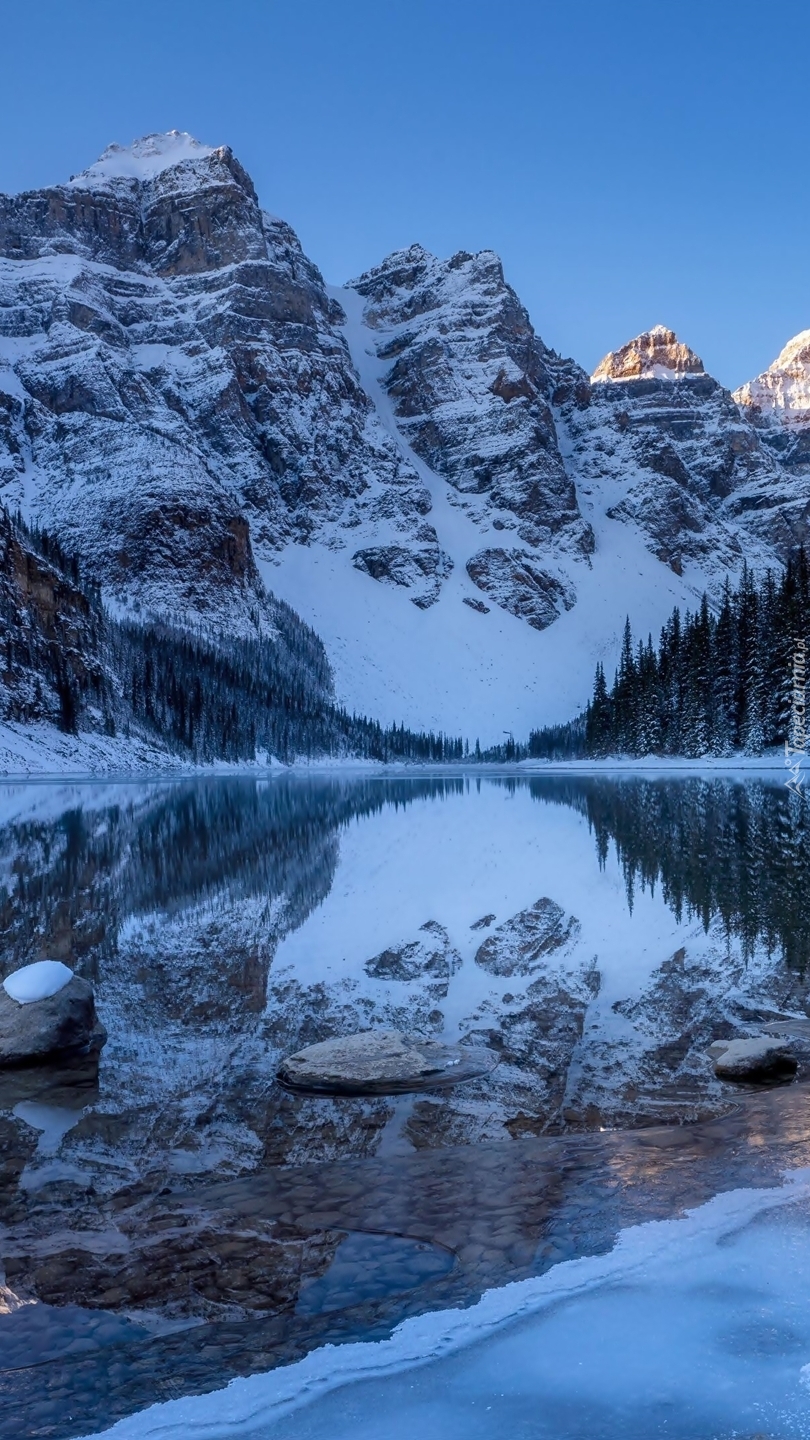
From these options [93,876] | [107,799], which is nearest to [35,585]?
[107,799]

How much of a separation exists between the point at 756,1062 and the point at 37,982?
7381mm

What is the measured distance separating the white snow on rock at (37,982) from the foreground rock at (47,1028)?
0.22ft

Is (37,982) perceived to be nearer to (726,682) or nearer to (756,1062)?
(756,1062)

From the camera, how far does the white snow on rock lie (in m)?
10.6

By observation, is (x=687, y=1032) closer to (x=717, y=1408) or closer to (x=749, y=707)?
(x=717, y=1408)

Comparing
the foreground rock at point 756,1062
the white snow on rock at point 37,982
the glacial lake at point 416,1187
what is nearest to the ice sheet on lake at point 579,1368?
the glacial lake at point 416,1187

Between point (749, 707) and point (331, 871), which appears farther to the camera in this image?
point (749, 707)

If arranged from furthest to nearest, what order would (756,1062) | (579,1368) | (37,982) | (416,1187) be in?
(37,982) → (756,1062) → (416,1187) → (579,1368)

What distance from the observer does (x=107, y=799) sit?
175ft

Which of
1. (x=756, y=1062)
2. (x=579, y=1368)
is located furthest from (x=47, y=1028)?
(x=579, y=1368)

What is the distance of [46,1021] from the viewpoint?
407 inches

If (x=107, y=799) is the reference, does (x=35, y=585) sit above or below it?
above

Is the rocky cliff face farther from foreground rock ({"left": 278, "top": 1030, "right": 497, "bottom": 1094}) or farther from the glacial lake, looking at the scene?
foreground rock ({"left": 278, "top": 1030, "right": 497, "bottom": 1094})

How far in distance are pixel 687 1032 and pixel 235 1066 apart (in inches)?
187
